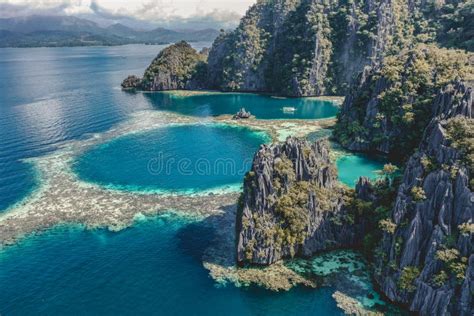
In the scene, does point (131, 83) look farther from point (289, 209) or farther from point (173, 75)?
point (289, 209)

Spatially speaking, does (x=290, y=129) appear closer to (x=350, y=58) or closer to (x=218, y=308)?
(x=350, y=58)

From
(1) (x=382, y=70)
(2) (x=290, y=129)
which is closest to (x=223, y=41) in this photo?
(2) (x=290, y=129)

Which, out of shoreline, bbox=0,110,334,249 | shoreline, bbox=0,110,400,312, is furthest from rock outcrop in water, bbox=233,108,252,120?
shoreline, bbox=0,110,334,249

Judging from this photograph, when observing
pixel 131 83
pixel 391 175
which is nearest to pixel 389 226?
pixel 391 175

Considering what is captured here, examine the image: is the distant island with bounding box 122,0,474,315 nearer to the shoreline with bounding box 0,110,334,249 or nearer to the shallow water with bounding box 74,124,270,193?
Result: the shoreline with bounding box 0,110,334,249

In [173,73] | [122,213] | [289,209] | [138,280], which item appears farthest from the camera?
[173,73]

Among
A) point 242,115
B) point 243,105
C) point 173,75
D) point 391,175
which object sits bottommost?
point 391,175

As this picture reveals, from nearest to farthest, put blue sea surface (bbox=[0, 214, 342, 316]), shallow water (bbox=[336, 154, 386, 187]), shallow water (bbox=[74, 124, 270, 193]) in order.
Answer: blue sea surface (bbox=[0, 214, 342, 316])
shallow water (bbox=[74, 124, 270, 193])
shallow water (bbox=[336, 154, 386, 187])
